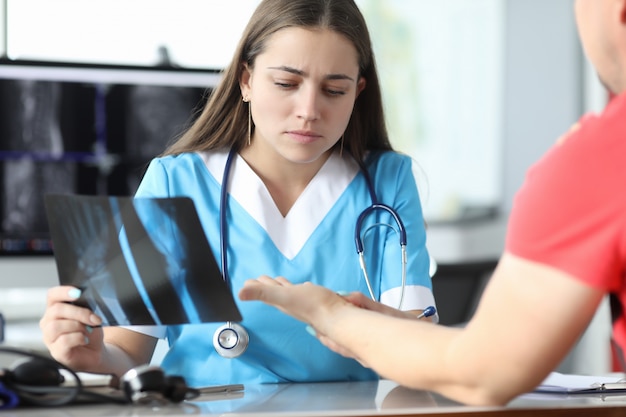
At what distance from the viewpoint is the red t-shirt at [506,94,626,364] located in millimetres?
850

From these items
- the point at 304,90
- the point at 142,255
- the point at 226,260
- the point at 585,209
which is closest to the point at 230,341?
the point at 226,260

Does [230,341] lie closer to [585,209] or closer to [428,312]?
[428,312]

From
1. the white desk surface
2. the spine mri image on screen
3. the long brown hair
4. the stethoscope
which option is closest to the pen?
the stethoscope

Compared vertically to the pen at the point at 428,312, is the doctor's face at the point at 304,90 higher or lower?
higher

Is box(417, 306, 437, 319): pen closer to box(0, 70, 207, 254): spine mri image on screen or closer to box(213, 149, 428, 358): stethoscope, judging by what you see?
box(213, 149, 428, 358): stethoscope

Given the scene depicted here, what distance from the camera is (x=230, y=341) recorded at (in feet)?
4.54

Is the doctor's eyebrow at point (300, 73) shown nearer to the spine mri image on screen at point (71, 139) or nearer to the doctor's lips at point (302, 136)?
the doctor's lips at point (302, 136)

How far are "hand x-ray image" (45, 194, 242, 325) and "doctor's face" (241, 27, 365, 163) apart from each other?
39cm

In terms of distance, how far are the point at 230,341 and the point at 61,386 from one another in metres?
0.35

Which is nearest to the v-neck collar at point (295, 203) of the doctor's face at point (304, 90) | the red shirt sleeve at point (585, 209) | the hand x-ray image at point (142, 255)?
the doctor's face at point (304, 90)

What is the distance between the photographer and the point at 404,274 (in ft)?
4.93

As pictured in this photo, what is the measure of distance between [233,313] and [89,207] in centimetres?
23

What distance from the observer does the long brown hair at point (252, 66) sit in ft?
4.90

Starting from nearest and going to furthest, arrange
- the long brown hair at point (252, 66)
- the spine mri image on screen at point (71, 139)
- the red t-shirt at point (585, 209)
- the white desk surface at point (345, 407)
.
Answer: the red t-shirt at point (585, 209)
the white desk surface at point (345, 407)
the long brown hair at point (252, 66)
the spine mri image on screen at point (71, 139)
